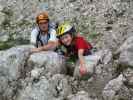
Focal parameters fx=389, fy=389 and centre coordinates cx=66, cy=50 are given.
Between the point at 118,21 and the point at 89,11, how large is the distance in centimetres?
127

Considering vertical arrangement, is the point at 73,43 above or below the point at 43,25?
below

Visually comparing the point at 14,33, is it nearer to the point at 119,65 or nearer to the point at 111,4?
the point at 111,4

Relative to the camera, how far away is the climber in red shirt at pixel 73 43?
9.95 metres

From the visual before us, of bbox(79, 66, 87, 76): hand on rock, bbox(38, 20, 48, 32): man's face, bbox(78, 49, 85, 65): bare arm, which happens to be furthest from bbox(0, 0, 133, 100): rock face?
bbox(38, 20, 48, 32): man's face

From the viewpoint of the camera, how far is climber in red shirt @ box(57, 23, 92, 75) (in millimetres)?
9953

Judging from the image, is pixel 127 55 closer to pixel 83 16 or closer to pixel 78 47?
pixel 78 47

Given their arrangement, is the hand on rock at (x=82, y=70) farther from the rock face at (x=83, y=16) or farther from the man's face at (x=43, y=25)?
the rock face at (x=83, y=16)

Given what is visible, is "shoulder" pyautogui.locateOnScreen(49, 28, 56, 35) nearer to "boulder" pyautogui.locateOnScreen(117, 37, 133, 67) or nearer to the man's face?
the man's face

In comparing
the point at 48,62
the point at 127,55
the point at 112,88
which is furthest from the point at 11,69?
the point at 127,55

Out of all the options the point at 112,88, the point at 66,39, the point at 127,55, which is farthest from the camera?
the point at 66,39

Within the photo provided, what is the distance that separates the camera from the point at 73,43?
10.2 meters

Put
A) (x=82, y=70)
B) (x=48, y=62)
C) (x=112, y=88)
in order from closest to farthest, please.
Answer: (x=112, y=88), (x=82, y=70), (x=48, y=62)

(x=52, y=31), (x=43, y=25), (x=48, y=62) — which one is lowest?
(x=48, y=62)

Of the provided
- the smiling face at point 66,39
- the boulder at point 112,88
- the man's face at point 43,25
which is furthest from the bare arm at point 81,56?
the man's face at point 43,25
